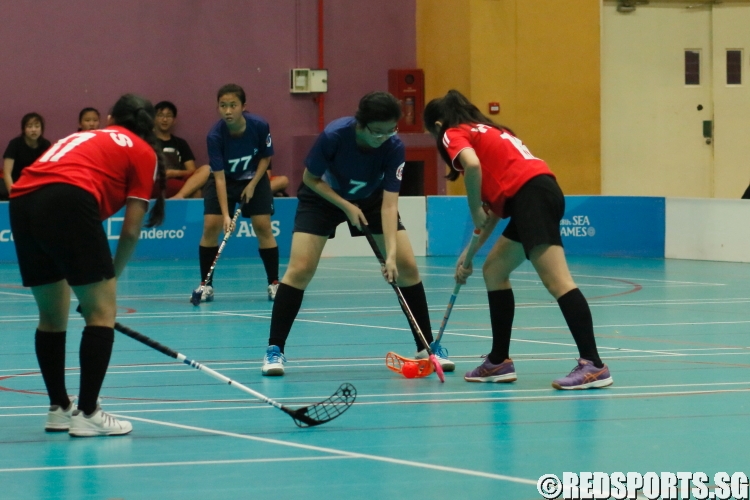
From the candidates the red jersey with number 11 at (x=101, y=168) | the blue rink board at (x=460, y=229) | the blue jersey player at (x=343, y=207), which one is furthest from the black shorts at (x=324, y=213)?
the blue rink board at (x=460, y=229)

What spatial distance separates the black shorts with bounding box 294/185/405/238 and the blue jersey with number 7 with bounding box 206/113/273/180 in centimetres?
323

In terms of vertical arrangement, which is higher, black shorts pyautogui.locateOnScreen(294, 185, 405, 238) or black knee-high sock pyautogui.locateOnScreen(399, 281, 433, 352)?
black shorts pyautogui.locateOnScreen(294, 185, 405, 238)

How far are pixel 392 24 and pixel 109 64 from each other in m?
3.82

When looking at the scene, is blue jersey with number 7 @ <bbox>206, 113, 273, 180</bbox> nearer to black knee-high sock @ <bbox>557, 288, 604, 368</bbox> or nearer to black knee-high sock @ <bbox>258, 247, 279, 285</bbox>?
black knee-high sock @ <bbox>258, 247, 279, 285</bbox>

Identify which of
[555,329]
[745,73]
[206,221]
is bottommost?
[555,329]

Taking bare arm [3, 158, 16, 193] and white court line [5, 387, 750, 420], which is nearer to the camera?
white court line [5, 387, 750, 420]

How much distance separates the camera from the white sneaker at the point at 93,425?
4.51 metres

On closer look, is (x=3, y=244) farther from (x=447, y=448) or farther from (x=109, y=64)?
(x=447, y=448)

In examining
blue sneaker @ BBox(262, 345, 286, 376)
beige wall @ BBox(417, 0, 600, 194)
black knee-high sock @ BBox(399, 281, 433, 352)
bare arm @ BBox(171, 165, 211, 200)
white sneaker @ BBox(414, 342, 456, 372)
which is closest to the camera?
blue sneaker @ BBox(262, 345, 286, 376)

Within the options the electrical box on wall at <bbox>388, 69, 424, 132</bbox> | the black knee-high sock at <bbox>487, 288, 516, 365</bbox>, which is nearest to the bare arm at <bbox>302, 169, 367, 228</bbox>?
the black knee-high sock at <bbox>487, 288, 516, 365</bbox>

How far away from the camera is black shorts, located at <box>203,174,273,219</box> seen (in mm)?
9609

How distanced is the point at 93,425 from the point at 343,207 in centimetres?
196

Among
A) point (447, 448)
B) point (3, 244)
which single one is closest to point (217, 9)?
point (3, 244)

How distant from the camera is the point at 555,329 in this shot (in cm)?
770
